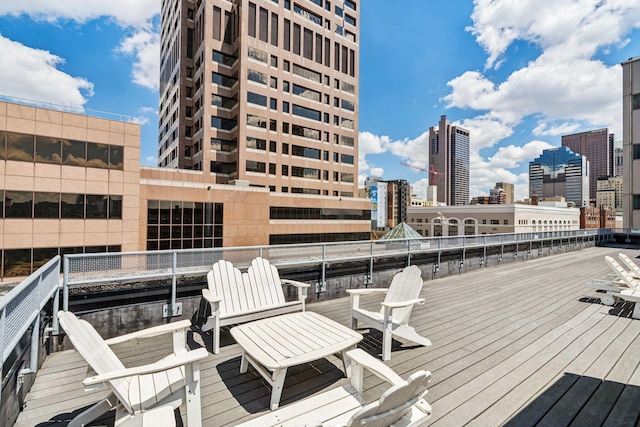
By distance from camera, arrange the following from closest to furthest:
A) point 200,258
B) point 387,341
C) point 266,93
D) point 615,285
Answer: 1. point 387,341
2. point 200,258
3. point 615,285
4. point 266,93

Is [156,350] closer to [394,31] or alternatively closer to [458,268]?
[458,268]

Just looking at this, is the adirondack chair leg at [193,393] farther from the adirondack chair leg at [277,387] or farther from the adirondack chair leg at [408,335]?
the adirondack chair leg at [408,335]

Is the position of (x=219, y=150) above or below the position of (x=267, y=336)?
above

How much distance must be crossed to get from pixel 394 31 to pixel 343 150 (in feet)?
81.5

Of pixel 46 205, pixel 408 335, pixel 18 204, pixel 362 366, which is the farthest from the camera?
pixel 46 205

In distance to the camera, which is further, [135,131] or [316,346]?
[135,131]

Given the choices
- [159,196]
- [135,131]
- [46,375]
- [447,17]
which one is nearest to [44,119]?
[135,131]

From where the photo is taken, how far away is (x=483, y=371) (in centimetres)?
366

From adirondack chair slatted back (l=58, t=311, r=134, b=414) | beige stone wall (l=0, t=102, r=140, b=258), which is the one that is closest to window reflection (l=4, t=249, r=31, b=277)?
beige stone wall (l=0, t=102, r=140, b=258)

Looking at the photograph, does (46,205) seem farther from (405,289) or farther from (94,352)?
(405,289)

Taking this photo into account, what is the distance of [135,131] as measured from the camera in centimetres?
2461

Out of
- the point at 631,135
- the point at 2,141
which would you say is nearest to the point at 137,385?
the point at 2,141

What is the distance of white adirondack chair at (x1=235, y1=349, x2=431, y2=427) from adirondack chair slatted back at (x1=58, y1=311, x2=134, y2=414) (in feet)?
3.40

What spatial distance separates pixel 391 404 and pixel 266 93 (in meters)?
40.7
